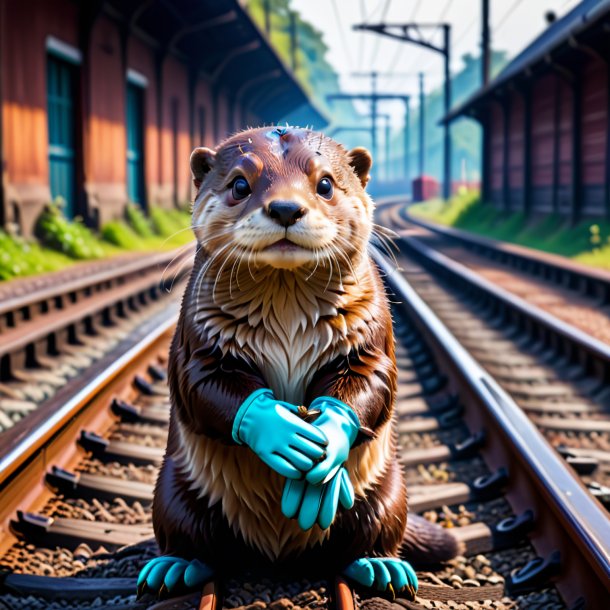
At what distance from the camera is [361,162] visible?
2463 millimetres

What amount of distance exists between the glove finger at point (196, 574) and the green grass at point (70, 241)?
202 inches

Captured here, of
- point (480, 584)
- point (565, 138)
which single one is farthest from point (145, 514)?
point (565, 138)

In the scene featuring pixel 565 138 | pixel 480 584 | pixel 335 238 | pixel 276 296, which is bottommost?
pixel 480 584

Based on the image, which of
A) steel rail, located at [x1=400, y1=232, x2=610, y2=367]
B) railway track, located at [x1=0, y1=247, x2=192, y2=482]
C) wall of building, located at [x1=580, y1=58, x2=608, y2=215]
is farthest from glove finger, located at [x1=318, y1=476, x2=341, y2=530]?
wall of building, located at [x1=580, y1=58, x2=608, y2=215]

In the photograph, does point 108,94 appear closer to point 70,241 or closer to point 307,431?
point 70,241

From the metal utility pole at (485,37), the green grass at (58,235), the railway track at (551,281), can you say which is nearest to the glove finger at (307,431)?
the railway track at (551,281)

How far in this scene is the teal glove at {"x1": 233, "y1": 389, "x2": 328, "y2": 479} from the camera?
191 centimetres

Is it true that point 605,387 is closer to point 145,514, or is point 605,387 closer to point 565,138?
point 145,514

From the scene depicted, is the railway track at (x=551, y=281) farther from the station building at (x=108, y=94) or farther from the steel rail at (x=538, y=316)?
the station building at (x=108, y=94)

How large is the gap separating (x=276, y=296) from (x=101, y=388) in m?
2.36

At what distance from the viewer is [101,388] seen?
14.2 feet

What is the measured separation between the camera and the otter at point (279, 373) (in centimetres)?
205

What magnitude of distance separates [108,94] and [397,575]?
51.2ft

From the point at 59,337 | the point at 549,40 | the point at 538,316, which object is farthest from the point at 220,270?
the point at 549,40
